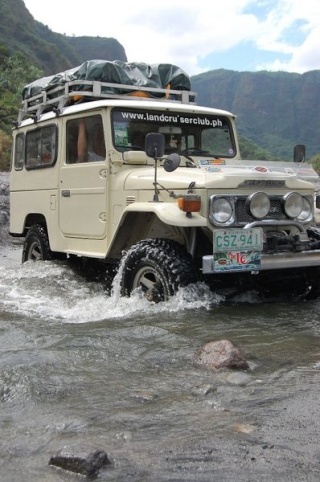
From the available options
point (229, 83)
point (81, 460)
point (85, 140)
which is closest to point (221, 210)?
point (85, 140)

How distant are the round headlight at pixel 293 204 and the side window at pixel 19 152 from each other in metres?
4.28

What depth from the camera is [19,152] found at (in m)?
8.23

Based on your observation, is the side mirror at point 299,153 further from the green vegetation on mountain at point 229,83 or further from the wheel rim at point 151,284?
the green vegetation on mountain at point 229,83

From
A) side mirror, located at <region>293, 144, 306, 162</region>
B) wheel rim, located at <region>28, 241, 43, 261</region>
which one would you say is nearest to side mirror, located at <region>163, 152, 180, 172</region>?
side mirror, located at <region>293, 144, 306, 162</region>

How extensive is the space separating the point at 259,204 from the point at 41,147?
359 cm

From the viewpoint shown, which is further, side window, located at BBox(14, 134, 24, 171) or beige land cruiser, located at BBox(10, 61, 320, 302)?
side window, located at BBox(14, 134, 24, 171)

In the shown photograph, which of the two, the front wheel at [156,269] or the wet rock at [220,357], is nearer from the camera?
the wet rock at [220,357]

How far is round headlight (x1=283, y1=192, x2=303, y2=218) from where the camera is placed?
17.1 ft

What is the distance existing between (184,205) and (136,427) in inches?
99.4

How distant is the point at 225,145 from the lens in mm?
6883

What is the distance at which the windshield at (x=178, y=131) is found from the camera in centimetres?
614

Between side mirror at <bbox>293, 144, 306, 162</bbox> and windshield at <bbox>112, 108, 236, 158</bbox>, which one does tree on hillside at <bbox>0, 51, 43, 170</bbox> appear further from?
side mirror at <bbox>293, 144, 306, 162</bbox>

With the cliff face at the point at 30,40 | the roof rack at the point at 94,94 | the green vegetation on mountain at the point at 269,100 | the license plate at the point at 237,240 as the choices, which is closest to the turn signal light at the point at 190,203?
the license plate at the point at 237,240

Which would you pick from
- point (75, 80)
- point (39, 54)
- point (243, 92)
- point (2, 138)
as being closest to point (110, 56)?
point (243, 92)
